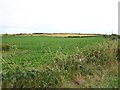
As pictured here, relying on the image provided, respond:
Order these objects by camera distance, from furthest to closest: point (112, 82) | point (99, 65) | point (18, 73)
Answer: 1. point (99, 65)
2. point (112, 82)
3. point (18, 73)

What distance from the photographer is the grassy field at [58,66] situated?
27.4 feet

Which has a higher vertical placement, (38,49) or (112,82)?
(38,49)

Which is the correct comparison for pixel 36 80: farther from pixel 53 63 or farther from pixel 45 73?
pixel 53 63

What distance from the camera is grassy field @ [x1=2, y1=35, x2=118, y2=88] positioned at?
8352mm

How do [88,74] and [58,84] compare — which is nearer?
[58,84]

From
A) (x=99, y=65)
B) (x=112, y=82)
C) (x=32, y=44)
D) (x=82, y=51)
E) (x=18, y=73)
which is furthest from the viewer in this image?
(x=32, y=44)

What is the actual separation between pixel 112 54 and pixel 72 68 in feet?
8.11

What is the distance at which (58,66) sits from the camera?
9797 mm

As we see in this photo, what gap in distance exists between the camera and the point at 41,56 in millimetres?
11047

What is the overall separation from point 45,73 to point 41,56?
7.95 feet

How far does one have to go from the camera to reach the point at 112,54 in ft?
38.8

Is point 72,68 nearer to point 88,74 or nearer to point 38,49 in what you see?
point 88,74

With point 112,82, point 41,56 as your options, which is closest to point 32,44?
point 41,56

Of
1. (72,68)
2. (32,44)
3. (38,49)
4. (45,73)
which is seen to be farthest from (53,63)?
(32,44)
